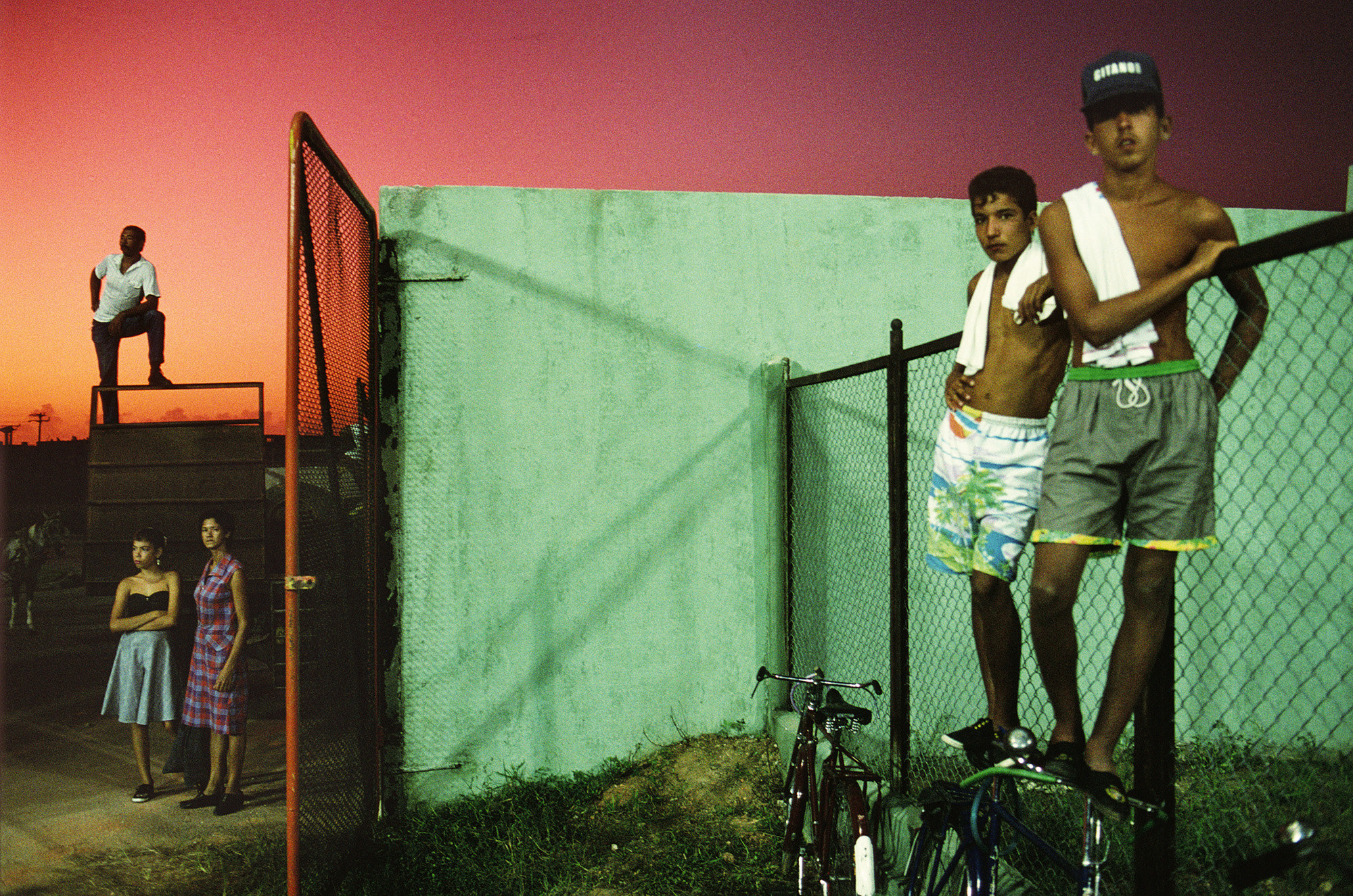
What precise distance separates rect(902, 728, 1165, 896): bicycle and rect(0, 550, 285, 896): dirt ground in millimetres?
3998

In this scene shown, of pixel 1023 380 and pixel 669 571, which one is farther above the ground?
pixel 1023 380

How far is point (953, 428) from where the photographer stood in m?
2.41

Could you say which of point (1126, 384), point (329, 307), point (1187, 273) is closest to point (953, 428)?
point (1126, 384)

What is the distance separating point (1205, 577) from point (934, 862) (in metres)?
3.78

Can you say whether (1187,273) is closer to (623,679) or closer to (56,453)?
(623,679)

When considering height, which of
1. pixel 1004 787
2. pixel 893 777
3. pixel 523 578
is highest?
pixel 523 578

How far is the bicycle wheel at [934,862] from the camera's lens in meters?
2.29

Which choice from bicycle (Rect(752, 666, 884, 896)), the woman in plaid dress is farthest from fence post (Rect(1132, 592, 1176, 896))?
the woman in plaid dress

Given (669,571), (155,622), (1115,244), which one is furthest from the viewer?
(155,622)

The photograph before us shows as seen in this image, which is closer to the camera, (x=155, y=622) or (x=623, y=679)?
(x=623, y=679)

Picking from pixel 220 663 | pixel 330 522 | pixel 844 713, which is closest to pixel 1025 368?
pixel 844 713

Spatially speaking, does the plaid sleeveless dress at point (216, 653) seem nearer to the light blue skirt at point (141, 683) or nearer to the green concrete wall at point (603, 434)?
the light blue skirt at point (141, 683)

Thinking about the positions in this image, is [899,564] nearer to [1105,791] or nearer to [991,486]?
[991,486]

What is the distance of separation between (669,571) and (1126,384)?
11.3 ft
